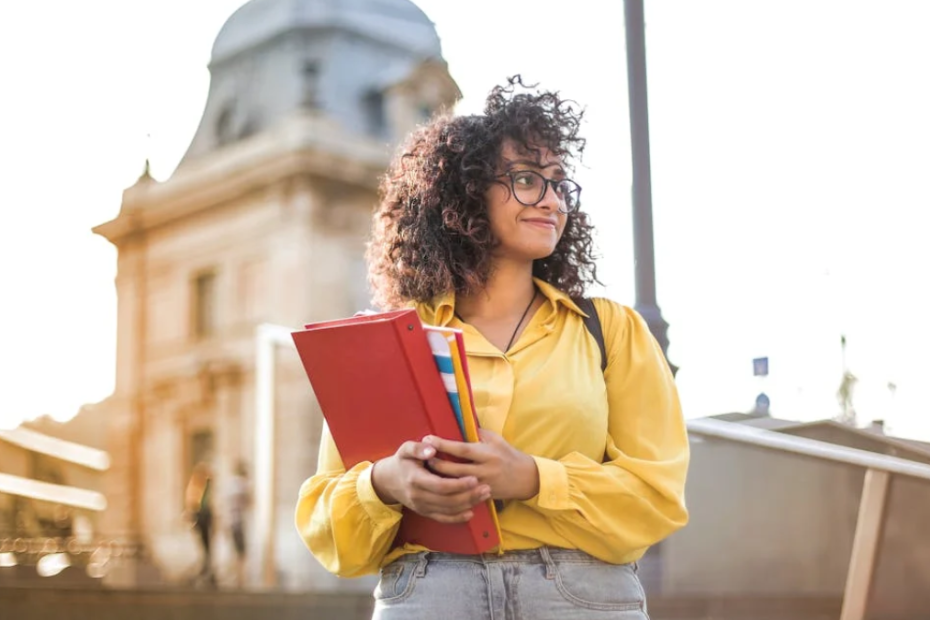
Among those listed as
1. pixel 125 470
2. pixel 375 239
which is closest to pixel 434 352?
pixel 375 239

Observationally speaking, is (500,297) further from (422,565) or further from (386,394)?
(422,565)

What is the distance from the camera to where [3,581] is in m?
7.13

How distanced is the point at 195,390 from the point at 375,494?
2021 cm

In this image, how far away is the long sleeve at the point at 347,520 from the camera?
6.77 feet

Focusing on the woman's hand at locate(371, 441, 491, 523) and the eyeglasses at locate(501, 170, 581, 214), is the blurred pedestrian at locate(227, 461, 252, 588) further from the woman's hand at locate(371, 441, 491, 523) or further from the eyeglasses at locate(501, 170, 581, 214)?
the woman's hand at locate(371, 441, 491, 523)

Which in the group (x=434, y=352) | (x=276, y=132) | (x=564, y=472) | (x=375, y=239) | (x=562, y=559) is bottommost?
(x=562, y=559)

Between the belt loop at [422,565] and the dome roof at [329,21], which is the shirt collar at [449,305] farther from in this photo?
the dome roof at [329,21]

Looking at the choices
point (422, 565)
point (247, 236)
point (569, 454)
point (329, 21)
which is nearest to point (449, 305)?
point (569, 454)

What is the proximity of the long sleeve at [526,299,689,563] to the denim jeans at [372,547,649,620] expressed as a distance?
0.05 m

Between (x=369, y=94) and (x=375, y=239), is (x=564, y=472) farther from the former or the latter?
(x=369, y=94)

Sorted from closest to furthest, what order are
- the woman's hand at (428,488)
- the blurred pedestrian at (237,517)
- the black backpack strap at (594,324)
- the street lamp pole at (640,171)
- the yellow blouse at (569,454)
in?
1. the woman's hand at (428,488)
2. the yellow blouse at (569,454)
3. the black backpack strap at (594,324)
4. the street lamp pole at (640,171)
5. the blurred pedestrian at (237,517)

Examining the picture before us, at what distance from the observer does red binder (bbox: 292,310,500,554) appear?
1973mm

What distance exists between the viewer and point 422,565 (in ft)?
6.87

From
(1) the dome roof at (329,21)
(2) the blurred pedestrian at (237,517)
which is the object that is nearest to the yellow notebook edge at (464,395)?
(2) the blurred pedestrian at (237,517)
